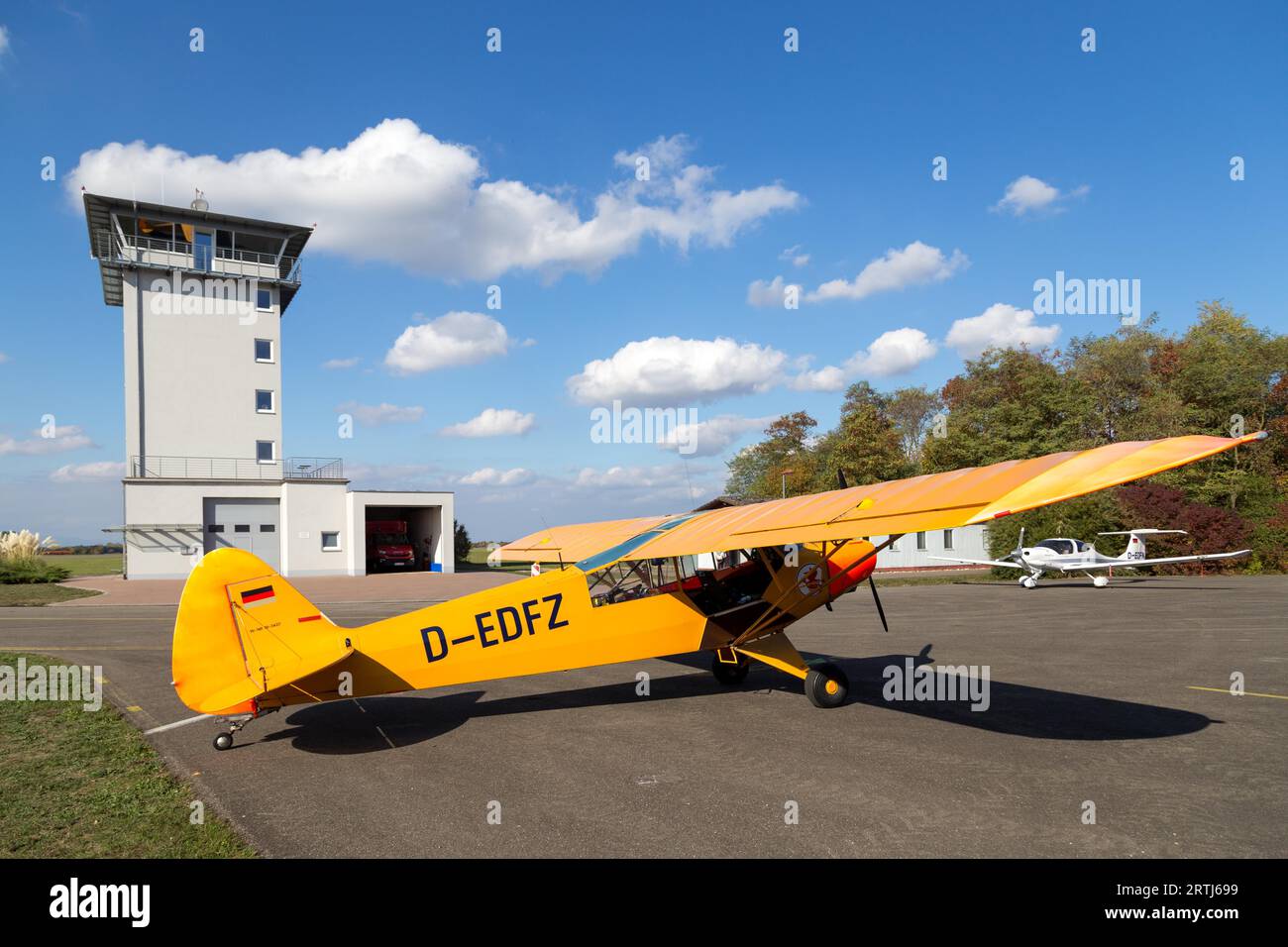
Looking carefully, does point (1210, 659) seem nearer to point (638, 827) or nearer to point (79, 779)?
point (638, 827)

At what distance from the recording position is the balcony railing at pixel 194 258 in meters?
36.8

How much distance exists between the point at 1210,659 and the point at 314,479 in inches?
1407

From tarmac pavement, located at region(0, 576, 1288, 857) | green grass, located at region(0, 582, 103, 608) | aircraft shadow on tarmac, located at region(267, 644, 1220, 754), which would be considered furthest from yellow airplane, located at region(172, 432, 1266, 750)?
green grass, located at region(0, 582, 103, 608)

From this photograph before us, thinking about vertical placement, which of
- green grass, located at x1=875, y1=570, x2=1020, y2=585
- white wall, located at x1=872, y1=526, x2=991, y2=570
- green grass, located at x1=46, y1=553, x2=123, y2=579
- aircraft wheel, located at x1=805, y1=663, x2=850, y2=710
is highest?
aircraft wheel, located at x1=805, y1=663, x2=850, y2=710

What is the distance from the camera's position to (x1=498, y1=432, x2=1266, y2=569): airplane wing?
185 inches

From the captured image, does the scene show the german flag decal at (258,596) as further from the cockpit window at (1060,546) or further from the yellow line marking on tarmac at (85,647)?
the cockpit window at (1060,546)

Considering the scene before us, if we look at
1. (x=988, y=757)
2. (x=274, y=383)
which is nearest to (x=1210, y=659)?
(x=988, y=757)

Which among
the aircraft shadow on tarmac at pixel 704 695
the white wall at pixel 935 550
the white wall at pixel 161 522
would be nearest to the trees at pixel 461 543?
the white wall at pixel 161 522

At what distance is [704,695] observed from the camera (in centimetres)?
985

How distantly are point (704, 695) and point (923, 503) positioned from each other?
5055 millimetres

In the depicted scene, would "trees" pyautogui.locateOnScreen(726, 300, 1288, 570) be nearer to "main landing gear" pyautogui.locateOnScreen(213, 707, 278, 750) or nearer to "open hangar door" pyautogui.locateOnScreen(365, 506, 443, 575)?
"open hangar door" pyautogui.locateOnScreen(365, 506, 443, 575)

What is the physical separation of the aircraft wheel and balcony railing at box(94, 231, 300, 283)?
1571 inches

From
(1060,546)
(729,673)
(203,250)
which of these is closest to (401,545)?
(203,250)

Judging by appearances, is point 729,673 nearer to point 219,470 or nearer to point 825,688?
point 825,688
